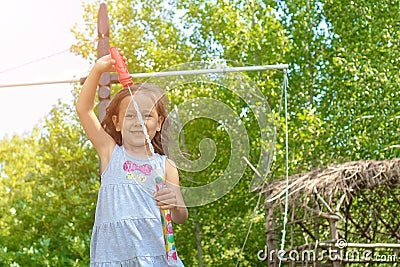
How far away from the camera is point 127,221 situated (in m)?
1.86

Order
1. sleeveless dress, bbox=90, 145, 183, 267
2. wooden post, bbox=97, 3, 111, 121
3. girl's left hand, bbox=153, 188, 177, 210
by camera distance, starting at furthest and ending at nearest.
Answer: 1. wooden post, bbox=97, 3, 111, 121
2. sleeveless dress, bbox=90, 145, 183, 267
3. girl's left hand, bbox=153, 188, 177, 210

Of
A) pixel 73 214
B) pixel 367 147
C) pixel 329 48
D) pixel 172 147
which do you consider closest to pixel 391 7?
pixel 329 48

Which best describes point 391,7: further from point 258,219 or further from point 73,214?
point 73,214

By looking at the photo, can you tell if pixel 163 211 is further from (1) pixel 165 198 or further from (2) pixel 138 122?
(2) pixel 138 122

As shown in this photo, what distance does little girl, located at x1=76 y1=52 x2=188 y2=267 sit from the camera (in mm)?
1847

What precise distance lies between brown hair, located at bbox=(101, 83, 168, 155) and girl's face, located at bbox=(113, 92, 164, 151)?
0.02 meters

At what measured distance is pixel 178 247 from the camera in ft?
24.3

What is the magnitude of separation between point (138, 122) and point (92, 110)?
0.58 ft

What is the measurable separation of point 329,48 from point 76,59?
2879mm

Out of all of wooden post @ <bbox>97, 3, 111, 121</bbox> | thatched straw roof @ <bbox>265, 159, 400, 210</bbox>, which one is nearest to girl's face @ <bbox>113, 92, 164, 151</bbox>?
wooden post @ <bbox>97, 3, 111, 121</bbox>

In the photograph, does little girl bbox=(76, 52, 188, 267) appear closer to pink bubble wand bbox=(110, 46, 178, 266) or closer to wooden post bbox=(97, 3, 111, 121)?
pink bubble wand bbox=(110, 46, 178, 266)

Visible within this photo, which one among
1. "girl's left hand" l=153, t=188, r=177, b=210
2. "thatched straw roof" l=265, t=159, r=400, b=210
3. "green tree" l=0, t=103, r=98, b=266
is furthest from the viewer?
"green tree" l=0, t=103, r=98, b=266

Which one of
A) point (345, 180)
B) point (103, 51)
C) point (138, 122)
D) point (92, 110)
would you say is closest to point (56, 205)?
point (345, 180)

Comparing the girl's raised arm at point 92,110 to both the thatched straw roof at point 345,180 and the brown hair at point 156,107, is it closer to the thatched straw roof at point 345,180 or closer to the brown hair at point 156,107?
the brown hair at point 156,107
